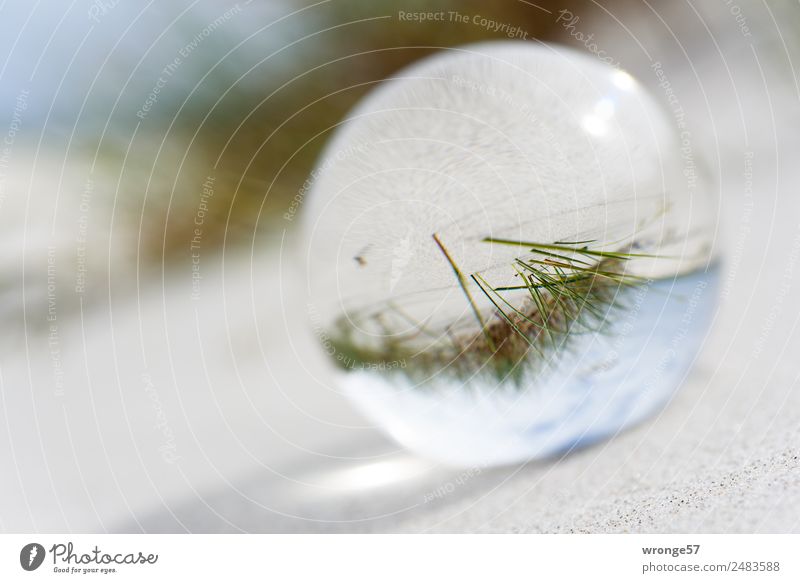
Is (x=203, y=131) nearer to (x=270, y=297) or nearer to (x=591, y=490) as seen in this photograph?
(x=270, y=297)

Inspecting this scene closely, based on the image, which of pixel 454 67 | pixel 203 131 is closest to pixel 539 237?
pixel 454 67

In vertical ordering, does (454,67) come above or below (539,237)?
above

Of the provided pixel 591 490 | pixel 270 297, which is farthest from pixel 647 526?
pixel 270 297

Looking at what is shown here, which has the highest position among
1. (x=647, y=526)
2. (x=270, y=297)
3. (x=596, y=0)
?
(x=596, y=0)
